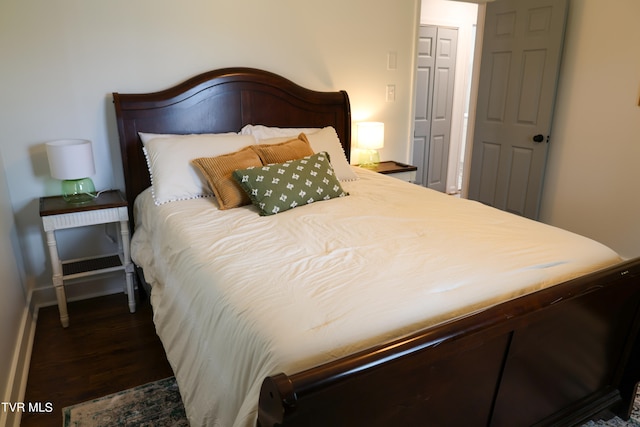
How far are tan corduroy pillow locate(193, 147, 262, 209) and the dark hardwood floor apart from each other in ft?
2.83

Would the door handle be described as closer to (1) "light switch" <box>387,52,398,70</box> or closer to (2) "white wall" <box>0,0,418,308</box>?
(1) "light switch" <box>387,52,398,70</box>

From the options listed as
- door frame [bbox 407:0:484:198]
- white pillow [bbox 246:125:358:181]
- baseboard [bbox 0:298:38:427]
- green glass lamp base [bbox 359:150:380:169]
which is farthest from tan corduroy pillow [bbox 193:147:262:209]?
door frame [bbox 407:0:484:198]

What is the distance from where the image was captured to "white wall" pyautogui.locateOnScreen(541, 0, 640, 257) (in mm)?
3047

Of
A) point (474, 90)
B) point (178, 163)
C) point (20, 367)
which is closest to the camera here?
point (20, 367)

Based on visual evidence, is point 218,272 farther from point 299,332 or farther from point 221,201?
point 221,201

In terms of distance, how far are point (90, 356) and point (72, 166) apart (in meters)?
1.00

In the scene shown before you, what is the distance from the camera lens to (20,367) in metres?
2.04

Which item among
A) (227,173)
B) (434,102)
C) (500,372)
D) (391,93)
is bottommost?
(500,372)

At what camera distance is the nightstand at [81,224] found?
2338 millimetres

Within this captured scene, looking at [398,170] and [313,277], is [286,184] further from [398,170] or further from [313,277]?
[398,170]

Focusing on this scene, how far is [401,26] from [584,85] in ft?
4.78

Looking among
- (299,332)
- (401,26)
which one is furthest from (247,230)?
(401,26)

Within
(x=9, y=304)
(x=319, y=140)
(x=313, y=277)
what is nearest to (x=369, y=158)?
(x=319, y=140)

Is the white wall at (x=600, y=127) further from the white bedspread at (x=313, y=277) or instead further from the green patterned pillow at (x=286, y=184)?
the green patterned pillow at (x=286, y=184)
